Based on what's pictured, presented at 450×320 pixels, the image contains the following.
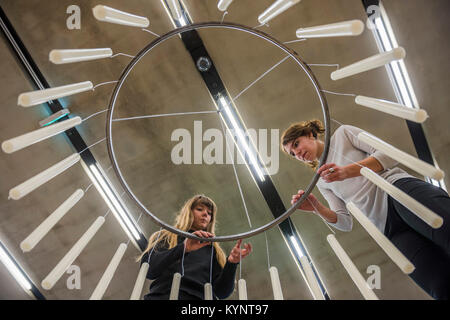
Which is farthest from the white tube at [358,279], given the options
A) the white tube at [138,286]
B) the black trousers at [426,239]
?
the white tube at [138,286]

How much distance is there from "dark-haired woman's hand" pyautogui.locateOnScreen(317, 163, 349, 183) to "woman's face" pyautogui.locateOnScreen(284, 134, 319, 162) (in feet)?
1.60

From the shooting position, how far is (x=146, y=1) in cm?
437

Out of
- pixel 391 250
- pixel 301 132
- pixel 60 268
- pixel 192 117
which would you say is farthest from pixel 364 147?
pixel 60 268

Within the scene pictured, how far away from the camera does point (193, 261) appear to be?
128 inches

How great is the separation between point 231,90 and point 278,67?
0.71 metres

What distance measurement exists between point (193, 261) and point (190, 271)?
18cm

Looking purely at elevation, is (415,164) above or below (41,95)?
below

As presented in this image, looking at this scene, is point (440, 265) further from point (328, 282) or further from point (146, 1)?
point (146, 1)

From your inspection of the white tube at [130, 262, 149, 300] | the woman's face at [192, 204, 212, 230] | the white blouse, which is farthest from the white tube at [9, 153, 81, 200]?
the white blouse

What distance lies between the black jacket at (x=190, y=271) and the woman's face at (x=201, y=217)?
277mm

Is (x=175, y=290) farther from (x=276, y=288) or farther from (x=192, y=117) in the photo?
(x=192, y=117)

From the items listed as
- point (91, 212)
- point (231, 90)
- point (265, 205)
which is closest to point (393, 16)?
point (231, 90)

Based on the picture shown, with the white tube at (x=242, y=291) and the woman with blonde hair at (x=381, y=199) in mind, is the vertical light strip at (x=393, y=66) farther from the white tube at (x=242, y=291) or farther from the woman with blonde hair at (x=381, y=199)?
the white tube at (x=242, y=291)
